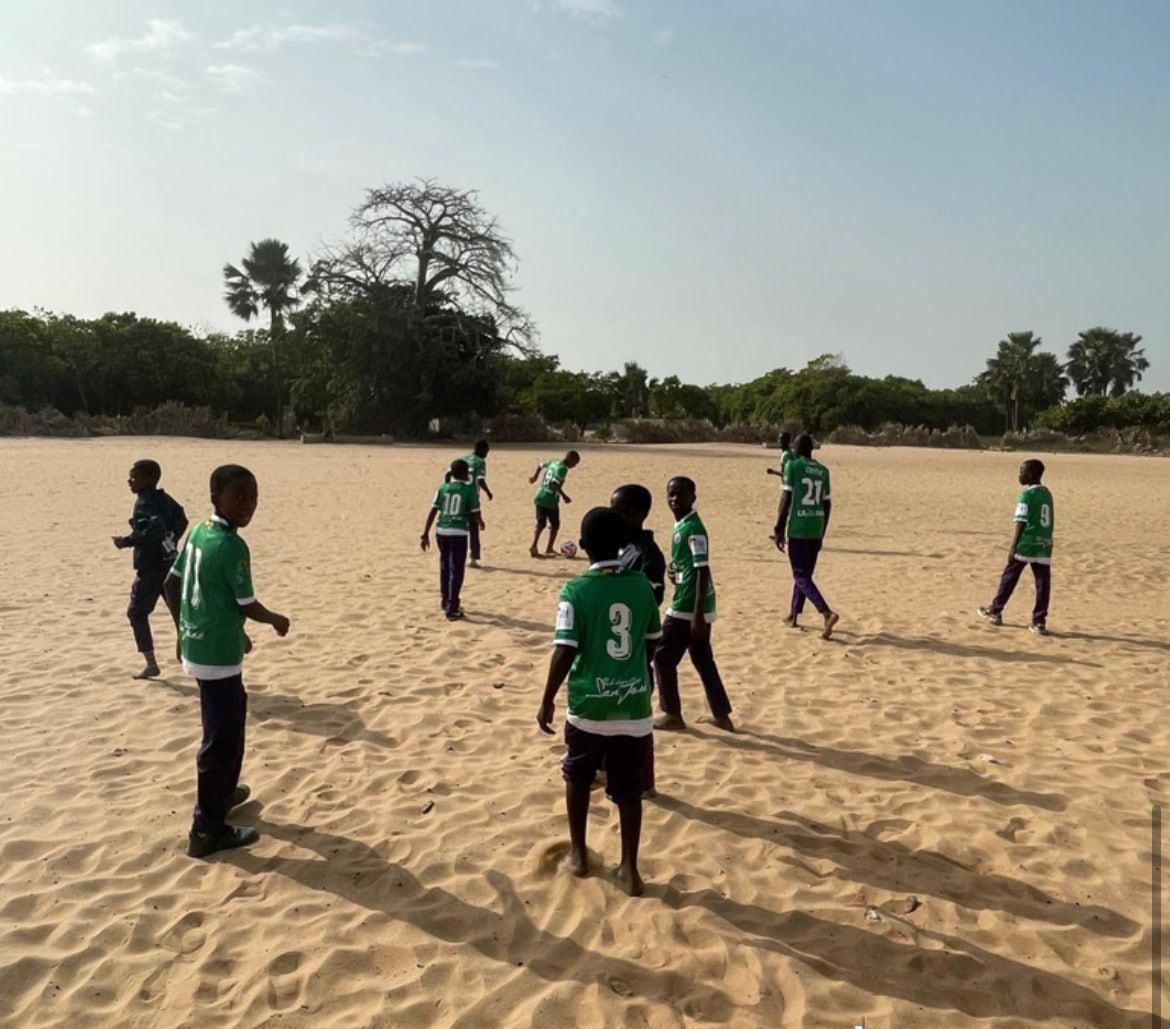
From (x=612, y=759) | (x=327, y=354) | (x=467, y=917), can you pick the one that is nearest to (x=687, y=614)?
(x=612, y=759)

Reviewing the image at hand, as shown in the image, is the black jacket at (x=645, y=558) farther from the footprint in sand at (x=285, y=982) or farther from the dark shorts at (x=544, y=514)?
the dark shorts at (x=544, y=514)

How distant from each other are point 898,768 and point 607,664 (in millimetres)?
2621

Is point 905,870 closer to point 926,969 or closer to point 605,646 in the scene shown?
point 926,969

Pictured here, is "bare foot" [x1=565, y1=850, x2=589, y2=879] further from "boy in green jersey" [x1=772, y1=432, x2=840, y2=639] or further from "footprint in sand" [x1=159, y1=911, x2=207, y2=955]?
"boy in green jersey" [x1=772, y1=432, x2=840, y2=639]

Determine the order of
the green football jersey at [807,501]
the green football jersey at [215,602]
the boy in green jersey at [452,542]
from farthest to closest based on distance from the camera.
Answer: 1. the boy in green jersey at [452,542]
2. the green football jersey at [807,501]
3. the green football jersey at [215,602]

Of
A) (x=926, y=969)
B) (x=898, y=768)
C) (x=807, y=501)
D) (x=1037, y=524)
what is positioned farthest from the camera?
(x=1037, y=524)

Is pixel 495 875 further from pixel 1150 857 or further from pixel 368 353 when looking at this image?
pixel 368 353

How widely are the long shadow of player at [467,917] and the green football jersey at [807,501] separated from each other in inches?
206

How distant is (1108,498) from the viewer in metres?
24.2

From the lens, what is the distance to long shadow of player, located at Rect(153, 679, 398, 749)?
5.75 meters

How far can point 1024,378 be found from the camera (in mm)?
84312

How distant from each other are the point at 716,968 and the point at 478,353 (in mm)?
41468

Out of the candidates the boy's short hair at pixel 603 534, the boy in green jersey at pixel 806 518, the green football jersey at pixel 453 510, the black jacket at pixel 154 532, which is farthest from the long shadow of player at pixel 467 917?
Answer: the boy in green jersey at pixel 806 518

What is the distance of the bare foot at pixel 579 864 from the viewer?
406 centimetres
